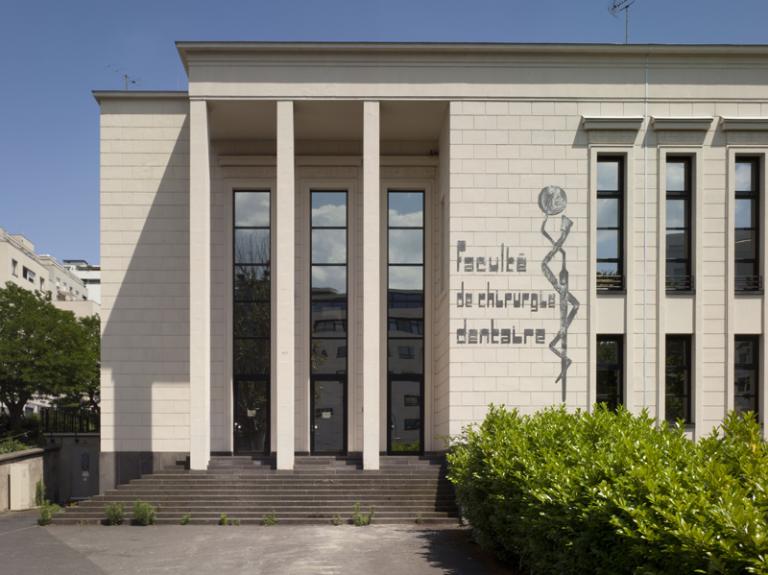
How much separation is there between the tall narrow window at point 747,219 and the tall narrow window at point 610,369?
3.49m

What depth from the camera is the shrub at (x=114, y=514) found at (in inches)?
617

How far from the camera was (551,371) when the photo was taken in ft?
58.7

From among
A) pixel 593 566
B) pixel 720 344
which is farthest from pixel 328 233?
pixel 593 566

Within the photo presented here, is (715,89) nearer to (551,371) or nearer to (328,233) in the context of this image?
(551,371)

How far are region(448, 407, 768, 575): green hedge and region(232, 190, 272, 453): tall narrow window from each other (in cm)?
1028

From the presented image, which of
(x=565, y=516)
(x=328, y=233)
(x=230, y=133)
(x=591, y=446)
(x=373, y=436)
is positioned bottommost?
(x=373, y=436)

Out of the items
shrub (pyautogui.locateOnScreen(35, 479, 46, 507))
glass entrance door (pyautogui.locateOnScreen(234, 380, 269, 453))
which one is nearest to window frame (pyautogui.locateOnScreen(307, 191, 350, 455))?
glass entrance door (pyautogui.locateOnScreen(234, 380, 269, 453))

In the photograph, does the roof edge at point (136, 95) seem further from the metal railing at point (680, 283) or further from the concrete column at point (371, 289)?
the metal railing at point (680, 283)

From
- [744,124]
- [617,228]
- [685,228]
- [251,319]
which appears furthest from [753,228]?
[251,319]

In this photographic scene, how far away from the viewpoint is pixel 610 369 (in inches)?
723

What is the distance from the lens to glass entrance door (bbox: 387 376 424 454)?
69.0 feet

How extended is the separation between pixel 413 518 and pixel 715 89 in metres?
12.9

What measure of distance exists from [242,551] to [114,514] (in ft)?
14.0

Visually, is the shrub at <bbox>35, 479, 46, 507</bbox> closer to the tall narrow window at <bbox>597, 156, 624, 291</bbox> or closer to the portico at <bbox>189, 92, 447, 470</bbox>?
Answer: the portico at <bbox>189, 92, 447, 470</bbox>
